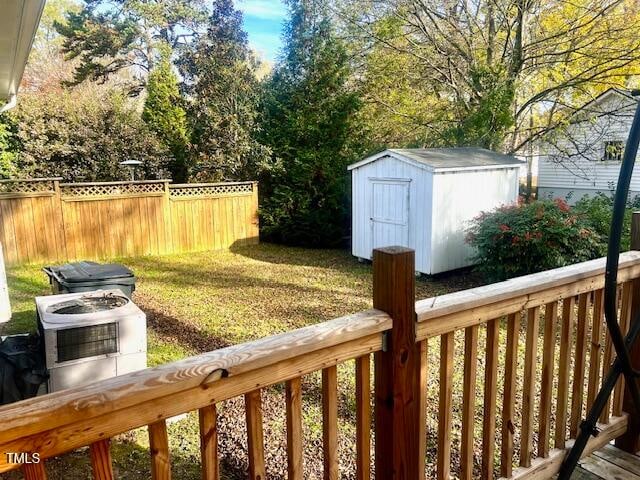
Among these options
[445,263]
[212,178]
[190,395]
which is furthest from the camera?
[212,178]

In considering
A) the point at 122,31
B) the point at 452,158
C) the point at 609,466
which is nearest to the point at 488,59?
the point at 452,158

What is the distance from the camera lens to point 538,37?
9664 mm

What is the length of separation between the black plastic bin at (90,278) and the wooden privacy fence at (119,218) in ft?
12.4

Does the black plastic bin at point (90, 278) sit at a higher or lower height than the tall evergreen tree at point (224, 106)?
lower

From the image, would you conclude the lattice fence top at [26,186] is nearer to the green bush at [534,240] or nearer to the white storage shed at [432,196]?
the white storage shed at [432,196]

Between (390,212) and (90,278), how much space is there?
4.81 metres

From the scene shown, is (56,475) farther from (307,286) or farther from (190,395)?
(307,286)

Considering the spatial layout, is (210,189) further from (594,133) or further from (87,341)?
(594,133)

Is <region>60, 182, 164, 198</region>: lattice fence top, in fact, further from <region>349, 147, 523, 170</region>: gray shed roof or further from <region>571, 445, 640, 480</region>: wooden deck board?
<region>571, 445, 640, 480</region>: wooden deck board

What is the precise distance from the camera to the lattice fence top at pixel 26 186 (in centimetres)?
784

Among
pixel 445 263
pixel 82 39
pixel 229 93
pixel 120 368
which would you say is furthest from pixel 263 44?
pixel 120 368

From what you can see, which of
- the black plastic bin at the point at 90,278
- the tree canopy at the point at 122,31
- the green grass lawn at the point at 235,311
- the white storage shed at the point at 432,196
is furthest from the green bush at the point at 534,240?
the tree canopy at the point at 122,31

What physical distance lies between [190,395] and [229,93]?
10004mm

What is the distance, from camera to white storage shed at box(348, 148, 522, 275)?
7.09 metres
